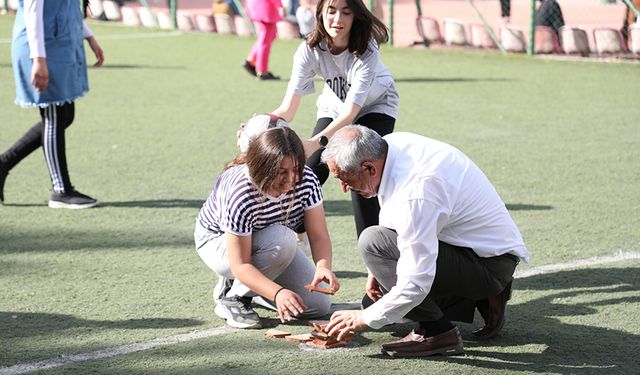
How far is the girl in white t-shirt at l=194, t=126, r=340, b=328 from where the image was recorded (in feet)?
15.6

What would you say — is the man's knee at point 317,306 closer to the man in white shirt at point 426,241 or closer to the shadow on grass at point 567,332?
the man in white shirt at point 426,241

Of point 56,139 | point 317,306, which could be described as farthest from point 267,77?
point 317,306

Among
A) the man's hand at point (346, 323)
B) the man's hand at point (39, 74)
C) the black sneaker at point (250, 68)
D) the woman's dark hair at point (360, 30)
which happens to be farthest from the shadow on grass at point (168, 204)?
the black sneaker at point (250, 68)

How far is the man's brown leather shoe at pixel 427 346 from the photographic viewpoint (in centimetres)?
480

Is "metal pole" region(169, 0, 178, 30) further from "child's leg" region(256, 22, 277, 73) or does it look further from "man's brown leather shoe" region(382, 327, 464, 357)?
"man's brown leather shoe" region(382, 327, 464, 357)

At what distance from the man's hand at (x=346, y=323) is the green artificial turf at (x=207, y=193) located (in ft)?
Answer: 0.67

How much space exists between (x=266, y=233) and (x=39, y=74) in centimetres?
288

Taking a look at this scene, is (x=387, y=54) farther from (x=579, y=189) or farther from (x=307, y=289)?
(x=307, y=289)

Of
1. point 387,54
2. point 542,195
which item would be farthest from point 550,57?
point 542,195

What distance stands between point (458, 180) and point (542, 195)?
11.9 ft

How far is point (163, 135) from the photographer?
10586 millimetres

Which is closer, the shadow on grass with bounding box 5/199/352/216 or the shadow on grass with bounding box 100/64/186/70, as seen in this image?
the shadow on grass with bounding box 5/199/352/216

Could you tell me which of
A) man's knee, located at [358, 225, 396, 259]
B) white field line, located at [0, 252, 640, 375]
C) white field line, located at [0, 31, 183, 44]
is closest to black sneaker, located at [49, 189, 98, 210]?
white field line, located at [0, 252, 640, 375]

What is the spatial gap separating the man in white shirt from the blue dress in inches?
133
